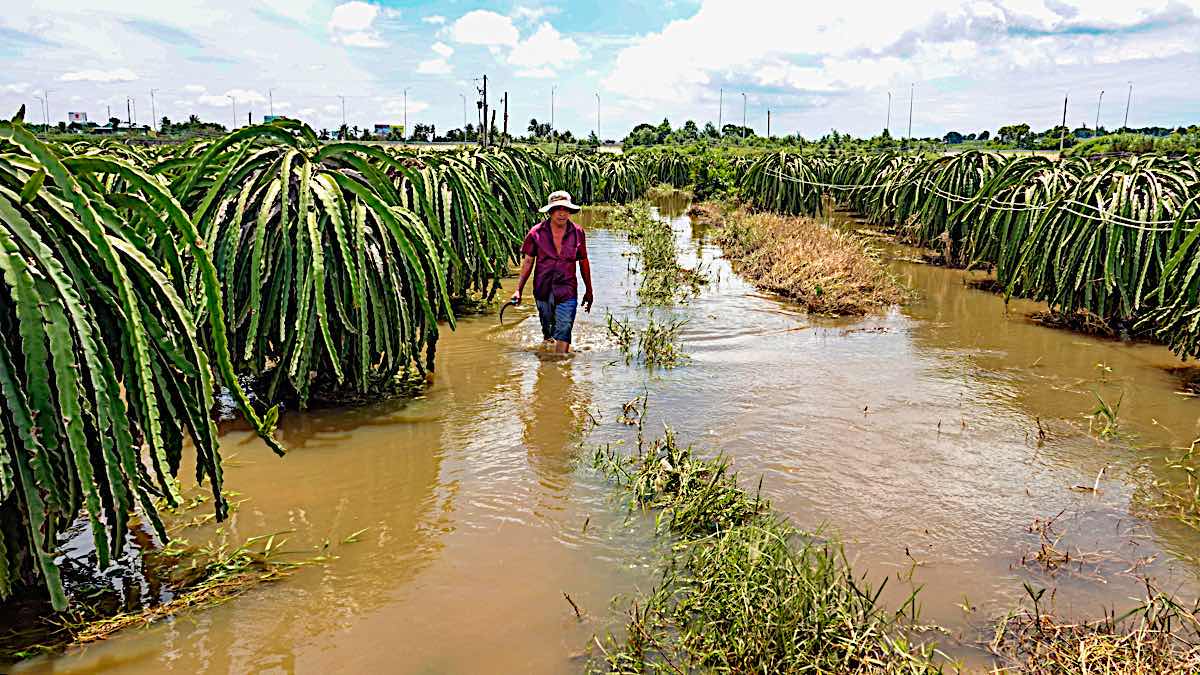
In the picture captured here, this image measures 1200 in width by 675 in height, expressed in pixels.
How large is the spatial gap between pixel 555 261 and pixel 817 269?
488 centimetres

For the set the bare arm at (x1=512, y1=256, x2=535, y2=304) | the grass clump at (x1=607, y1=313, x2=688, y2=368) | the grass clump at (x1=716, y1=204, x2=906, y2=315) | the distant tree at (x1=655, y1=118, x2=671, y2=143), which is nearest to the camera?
the grass clump at (x1=607, y1=313, x2=688, y2=368)

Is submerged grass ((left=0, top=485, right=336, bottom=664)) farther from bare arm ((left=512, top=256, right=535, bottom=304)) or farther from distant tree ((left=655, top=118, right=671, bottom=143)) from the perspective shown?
distant tree ((left=655, top=118, right=671, bottom=143))

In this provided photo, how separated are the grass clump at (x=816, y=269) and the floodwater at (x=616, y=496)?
1.89 m

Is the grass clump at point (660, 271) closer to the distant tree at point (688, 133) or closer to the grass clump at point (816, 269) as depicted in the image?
the grass clump at point (816, 269)

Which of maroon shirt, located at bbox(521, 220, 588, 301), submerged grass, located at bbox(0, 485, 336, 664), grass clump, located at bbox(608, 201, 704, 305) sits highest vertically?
maroon shirt, located at bbox(521, 220, 588, 301)

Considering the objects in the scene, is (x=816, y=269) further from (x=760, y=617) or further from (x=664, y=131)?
(x=664, y=131)

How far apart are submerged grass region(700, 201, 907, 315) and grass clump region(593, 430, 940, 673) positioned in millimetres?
6488

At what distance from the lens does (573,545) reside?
4.23 m

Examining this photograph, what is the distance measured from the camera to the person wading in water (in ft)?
25.7

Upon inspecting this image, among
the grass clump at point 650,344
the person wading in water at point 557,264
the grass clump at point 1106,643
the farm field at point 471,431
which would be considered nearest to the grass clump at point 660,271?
the farm field at point 471,431

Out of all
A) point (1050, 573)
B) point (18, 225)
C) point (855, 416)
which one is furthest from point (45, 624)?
point (855, 416)

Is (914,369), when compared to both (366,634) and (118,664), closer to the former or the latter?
(366,634)

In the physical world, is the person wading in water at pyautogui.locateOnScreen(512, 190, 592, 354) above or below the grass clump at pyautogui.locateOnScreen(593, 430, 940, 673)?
above

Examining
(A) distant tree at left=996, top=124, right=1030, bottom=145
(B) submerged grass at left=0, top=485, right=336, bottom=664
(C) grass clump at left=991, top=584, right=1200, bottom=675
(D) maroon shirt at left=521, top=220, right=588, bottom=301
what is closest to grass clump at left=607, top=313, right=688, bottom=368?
(D) maroon shirt at left=521, top=220, right=588, bottom=301
